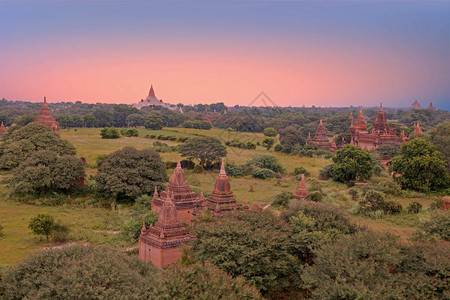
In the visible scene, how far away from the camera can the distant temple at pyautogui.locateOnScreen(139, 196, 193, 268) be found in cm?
1691

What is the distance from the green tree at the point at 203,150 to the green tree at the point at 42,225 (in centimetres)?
2585

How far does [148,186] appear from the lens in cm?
3077

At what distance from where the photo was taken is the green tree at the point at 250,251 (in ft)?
46.7

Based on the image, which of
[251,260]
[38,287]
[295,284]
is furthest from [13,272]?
[295,284]

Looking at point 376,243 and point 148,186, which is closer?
point 376,243

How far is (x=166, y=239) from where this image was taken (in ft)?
55.9

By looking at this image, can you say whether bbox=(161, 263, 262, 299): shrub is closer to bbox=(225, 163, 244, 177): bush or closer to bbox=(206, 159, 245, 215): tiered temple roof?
Answer: bbox=(206, 159, 245, 215): tiered temple roof

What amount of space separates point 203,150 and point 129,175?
1724cm

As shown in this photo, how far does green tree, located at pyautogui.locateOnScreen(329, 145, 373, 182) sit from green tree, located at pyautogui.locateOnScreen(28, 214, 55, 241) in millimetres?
26517

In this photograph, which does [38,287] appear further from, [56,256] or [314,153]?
[314,153]

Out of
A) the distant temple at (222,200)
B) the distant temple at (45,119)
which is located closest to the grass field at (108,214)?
the distant temple at (222,200)

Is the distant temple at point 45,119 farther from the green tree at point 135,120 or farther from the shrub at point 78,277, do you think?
the shrub at point 78,277

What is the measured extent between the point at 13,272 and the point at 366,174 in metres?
32.5

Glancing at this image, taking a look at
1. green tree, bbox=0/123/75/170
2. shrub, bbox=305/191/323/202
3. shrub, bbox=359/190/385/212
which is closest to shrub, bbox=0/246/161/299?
Result: shrub, bbox=305/191/323/202
